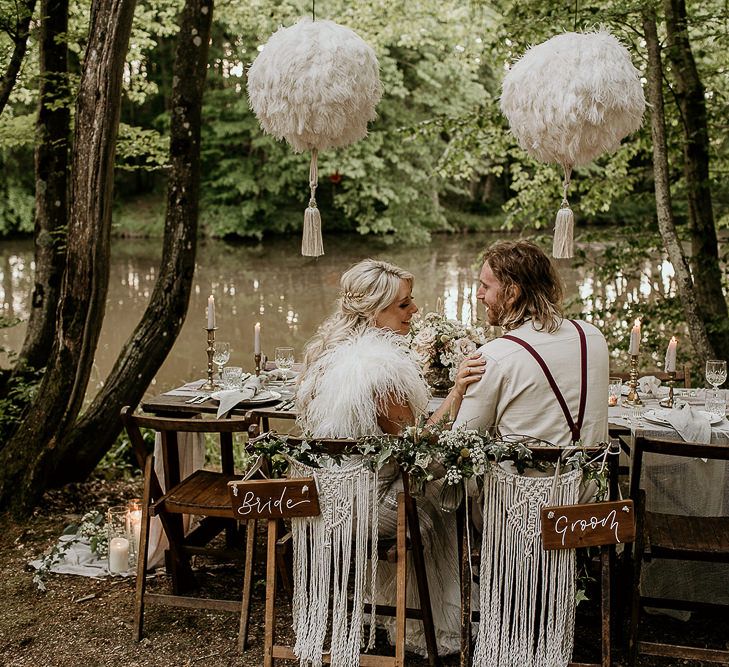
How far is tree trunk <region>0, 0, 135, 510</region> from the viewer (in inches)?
A: 166

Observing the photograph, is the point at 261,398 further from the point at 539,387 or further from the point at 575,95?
the point at 575,95

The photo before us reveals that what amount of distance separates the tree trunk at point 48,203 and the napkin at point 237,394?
199cm

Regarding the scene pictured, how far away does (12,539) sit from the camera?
4.21 m

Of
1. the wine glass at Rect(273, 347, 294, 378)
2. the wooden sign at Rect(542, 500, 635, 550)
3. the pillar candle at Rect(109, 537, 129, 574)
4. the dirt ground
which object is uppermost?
the wine glass at Rect(273, 347, 294, 378)

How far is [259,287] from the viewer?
13.5 m

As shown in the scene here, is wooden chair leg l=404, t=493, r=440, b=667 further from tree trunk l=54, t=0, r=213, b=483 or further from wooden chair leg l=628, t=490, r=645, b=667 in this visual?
tree trunk l=54, t=0, r=213, b=483

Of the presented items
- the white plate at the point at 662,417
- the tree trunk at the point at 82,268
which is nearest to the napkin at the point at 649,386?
the white plate at the point at 662,417

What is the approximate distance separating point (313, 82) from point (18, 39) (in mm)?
2628

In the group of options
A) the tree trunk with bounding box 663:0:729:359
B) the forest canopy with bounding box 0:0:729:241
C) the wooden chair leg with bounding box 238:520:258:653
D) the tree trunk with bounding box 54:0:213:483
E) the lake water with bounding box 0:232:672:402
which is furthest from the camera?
the lake water with bounding box 0:232:672:402

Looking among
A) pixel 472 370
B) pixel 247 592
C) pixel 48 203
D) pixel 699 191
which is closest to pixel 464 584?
pixel 472 370

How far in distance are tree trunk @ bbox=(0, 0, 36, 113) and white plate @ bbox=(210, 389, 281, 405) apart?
8.59ft

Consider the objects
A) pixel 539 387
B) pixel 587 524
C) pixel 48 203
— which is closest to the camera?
pixel 587 524

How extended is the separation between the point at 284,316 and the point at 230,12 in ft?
13.2

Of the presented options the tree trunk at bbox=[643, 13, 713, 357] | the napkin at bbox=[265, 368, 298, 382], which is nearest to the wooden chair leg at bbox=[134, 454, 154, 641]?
the napkin at bbox=[265, 368, 298, 382]
